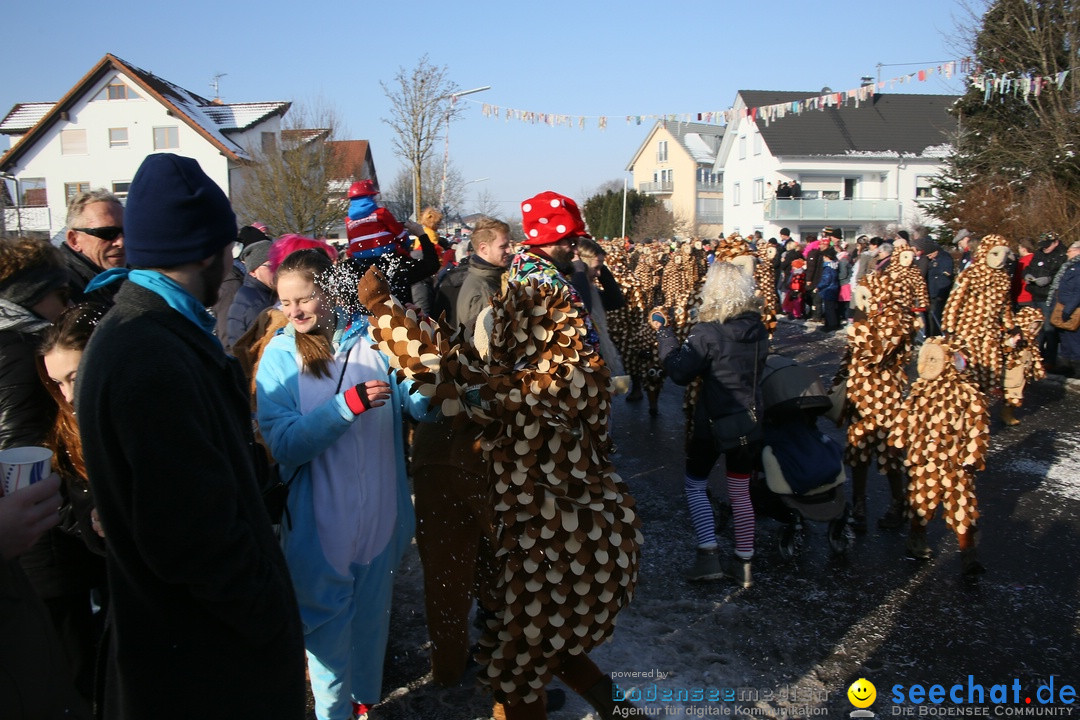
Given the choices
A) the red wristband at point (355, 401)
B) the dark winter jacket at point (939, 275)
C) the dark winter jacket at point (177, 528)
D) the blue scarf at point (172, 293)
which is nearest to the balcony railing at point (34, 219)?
the dark winter jacket at point (939, 275)

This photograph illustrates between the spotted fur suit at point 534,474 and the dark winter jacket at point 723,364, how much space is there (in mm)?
1894

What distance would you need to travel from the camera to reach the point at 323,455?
2.87 m

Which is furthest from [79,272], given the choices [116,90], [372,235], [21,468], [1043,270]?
[116,90]

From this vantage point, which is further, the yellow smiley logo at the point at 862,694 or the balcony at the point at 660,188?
the balcony at the point at 660,188

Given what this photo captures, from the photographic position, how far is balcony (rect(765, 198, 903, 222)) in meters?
40.4

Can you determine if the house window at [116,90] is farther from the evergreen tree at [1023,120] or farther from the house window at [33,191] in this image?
the evergreen tree at [1023,120]

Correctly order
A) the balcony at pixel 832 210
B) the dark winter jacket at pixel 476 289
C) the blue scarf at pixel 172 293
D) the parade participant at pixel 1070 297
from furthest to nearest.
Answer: the balcony at pixel 832 210 → the parade participant at pixel 1070 297 → the dark winter jacket at pixel 476 289 → the blue scarf at pixel 172 293

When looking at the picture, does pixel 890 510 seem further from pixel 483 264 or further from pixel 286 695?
pixel 286 695

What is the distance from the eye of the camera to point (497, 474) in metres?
2.68

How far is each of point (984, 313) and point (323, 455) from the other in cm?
796

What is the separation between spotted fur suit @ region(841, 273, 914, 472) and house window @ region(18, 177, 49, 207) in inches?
1765

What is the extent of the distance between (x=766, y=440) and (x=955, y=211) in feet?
61.4

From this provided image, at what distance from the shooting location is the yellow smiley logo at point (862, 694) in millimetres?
3357

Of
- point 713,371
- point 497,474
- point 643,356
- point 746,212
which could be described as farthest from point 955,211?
point 746,212
